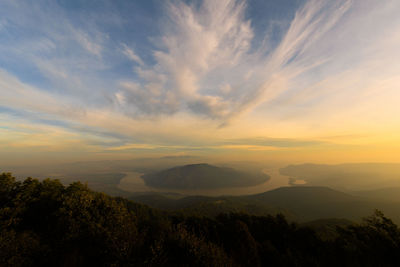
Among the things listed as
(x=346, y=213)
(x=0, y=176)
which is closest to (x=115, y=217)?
(x=0, y=176)

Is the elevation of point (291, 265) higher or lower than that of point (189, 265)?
lower

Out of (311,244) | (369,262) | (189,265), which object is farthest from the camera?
(311,244)

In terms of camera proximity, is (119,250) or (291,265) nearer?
(119,250)

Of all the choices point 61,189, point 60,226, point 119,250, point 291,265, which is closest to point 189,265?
point 119,250

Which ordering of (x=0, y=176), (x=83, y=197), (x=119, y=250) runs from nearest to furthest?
(x=119, y=250) → (x=83, y=197) → (x=0, y=176)

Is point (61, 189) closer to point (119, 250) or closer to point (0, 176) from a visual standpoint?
point (0, 176)

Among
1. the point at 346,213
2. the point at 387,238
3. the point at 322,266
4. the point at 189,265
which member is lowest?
the point at 346,213
